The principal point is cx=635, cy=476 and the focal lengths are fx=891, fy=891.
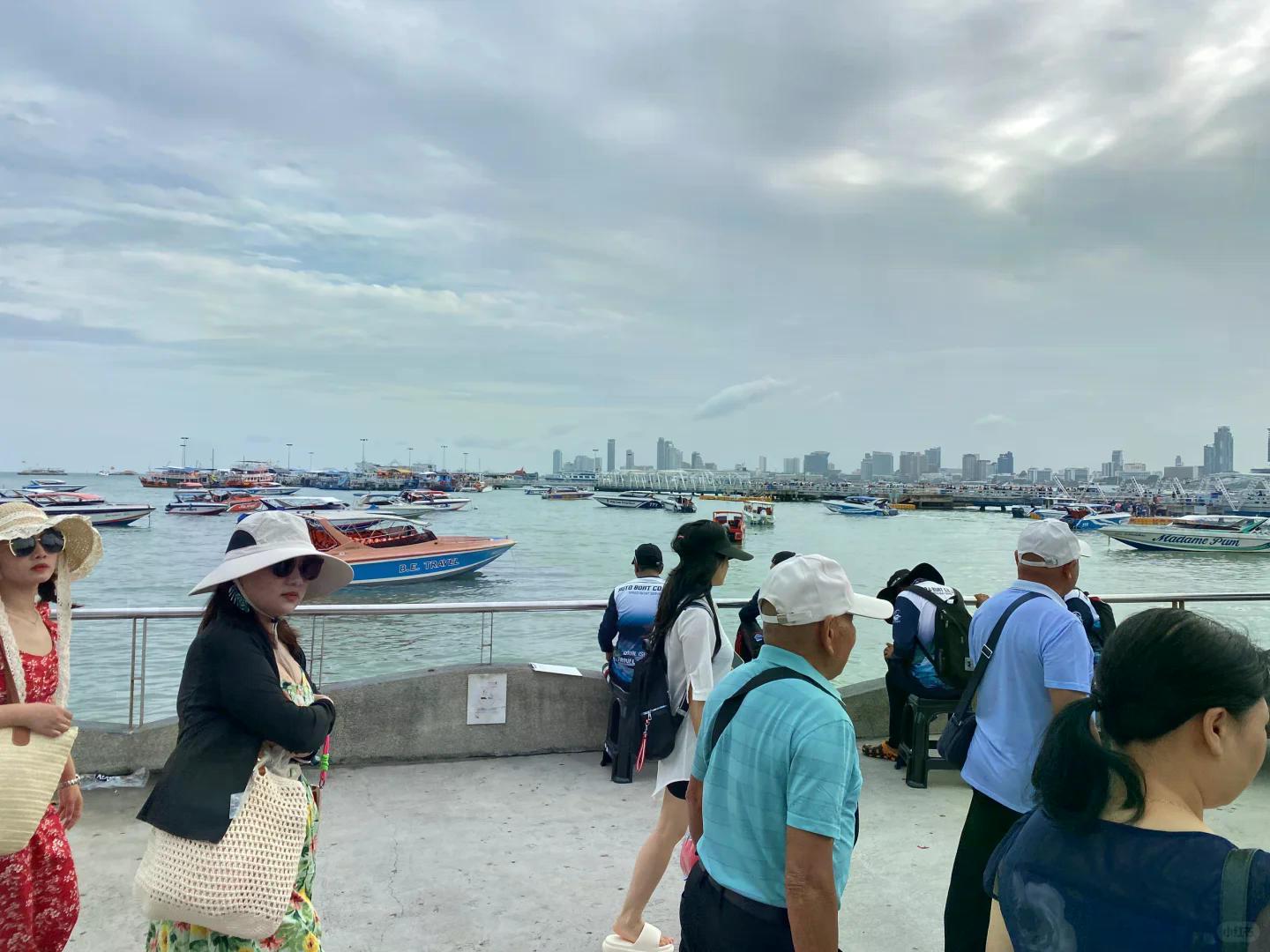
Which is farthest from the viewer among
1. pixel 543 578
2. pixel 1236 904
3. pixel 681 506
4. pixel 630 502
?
Answer: pixel 630 502

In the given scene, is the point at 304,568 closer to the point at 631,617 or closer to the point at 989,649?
the point at 989,649

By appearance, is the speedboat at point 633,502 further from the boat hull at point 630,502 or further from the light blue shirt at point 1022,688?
the light blue shirt at point 1022,688

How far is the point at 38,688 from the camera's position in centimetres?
283

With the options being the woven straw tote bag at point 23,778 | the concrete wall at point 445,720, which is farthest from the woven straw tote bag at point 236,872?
the concrete wall at point 445,720

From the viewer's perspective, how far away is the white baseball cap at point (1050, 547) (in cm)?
323

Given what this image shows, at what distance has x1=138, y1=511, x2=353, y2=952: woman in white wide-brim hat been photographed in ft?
7.49

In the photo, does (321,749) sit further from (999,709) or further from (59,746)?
(999,709)

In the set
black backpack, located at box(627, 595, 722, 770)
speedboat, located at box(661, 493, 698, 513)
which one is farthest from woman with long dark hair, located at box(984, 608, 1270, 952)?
speedboat, located at box(661, 493, 698, 513)

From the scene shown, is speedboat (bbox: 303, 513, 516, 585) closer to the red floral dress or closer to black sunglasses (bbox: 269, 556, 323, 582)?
the red floral dress

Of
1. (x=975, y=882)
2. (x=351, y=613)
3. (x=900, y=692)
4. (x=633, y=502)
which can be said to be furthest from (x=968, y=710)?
(x=633, y=502)

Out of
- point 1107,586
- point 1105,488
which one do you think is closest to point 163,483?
point 1107,586

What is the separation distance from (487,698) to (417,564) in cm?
2860

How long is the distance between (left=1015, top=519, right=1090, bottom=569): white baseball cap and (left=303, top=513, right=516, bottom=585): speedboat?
2902 cm

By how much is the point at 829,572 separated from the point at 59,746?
→ 2361 millimetres
